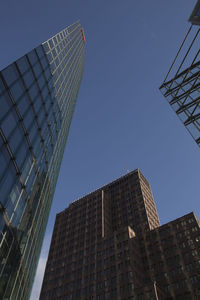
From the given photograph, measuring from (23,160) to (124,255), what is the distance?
70.9m

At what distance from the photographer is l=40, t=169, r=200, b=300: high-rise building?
7069cm

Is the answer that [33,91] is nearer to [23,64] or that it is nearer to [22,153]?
[23,64]

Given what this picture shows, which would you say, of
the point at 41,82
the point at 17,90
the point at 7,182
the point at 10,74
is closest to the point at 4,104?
the point at 17,90

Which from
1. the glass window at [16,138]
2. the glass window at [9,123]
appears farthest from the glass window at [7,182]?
the glass window at [9,123]

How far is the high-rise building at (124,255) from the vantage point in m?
70.7

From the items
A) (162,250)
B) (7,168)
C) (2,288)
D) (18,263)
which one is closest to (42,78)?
(7,168)

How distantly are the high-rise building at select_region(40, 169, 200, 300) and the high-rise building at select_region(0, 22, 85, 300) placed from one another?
52.1 metres

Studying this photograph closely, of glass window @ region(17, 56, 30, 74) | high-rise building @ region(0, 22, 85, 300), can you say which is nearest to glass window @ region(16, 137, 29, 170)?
high-rise building @ region(0, 22, 85, 300)

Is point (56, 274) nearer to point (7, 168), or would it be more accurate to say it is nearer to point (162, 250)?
point (162, 250)

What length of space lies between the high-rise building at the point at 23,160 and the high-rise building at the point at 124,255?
171ft

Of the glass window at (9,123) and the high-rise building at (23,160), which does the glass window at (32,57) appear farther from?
the glass window at (9,123)

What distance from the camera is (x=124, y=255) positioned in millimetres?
80375

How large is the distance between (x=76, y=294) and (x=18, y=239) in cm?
7494

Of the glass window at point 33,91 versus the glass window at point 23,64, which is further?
the glass window at point 33,91
